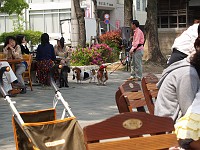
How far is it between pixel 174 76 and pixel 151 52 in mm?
14523

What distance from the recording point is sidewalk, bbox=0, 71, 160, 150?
308 inches

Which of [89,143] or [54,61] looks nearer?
[89,143]

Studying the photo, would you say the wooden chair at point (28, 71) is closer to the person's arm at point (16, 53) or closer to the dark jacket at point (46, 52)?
the person's arm at point (16, 53)

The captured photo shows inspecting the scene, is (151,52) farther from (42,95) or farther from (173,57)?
(173,57)

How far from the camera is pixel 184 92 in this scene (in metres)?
3.45

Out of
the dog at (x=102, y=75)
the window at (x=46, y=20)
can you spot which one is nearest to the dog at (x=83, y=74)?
the dog at (x=102, y=75)

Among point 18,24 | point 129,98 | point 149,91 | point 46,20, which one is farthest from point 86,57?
point 46,20

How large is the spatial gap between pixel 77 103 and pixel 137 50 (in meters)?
4.02

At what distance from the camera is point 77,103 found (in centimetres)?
1020

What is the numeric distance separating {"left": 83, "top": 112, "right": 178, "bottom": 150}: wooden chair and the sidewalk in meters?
3.67

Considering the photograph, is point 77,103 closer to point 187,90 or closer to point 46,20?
point 187,90

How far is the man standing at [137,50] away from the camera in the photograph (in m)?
13.4

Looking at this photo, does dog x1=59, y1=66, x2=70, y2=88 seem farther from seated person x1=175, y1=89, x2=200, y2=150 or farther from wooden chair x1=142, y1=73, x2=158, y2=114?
seated person x1=175, y1=89, x2=200, y2=150

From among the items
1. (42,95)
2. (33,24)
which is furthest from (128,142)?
(33,24)
